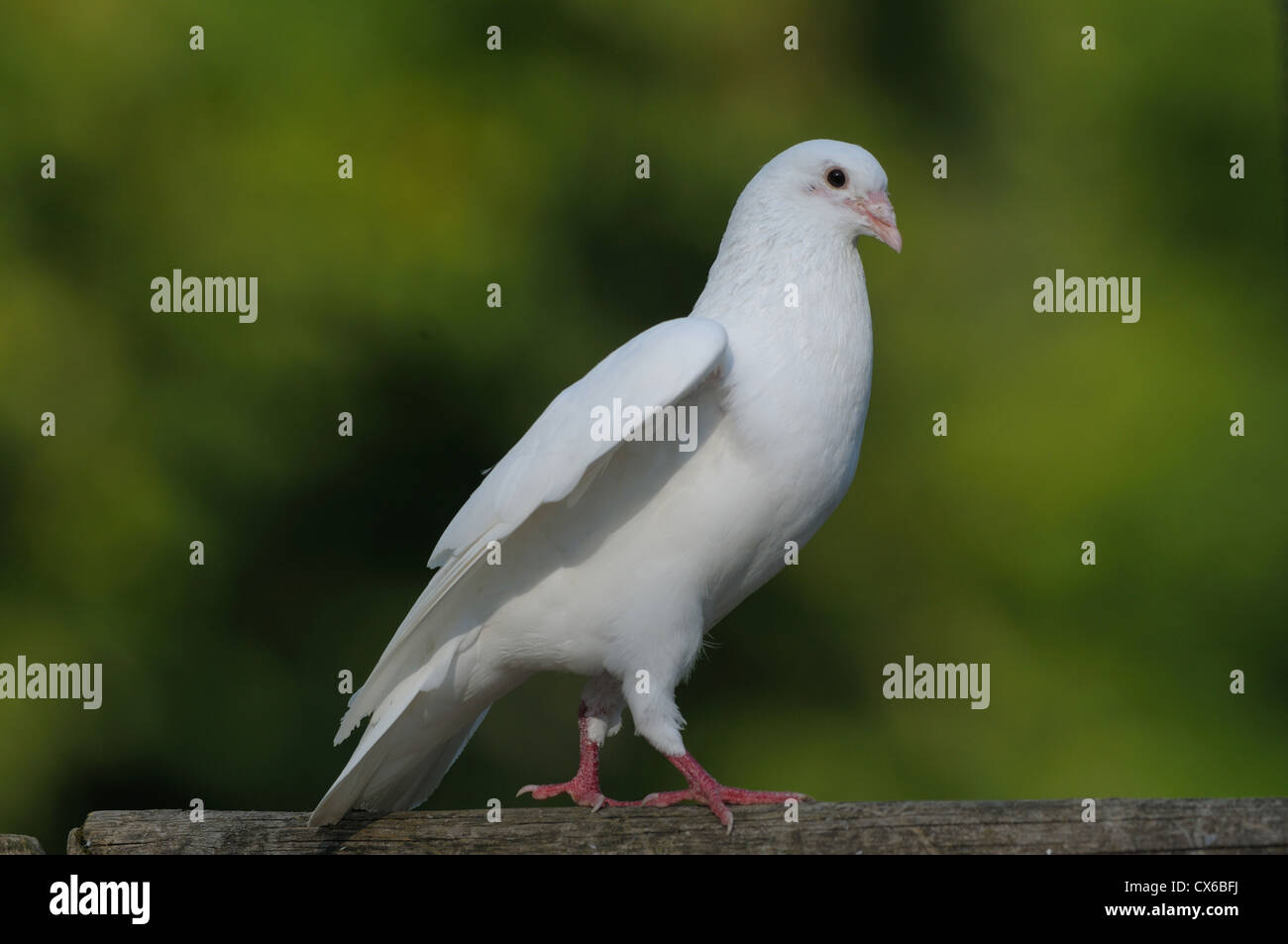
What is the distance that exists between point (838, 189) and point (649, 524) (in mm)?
989

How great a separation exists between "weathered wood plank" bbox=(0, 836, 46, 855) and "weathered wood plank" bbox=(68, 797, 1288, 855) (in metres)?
0.12

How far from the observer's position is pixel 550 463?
3078 mm

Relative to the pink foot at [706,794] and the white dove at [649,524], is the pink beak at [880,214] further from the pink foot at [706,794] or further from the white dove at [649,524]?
the pink foot at [706,794]

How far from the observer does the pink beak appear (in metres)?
3.49

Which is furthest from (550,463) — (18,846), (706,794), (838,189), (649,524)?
(18,846)

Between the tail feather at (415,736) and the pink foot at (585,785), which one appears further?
the pink foot at (585,785)

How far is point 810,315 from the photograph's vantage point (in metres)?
3.32

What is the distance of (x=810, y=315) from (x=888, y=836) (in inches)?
47.5

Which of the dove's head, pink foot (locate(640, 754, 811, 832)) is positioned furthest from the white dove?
the dove's head

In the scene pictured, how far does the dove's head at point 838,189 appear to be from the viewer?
3.49 metres

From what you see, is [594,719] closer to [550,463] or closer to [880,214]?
[550,463]

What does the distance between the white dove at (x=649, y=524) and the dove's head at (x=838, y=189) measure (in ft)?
0.38

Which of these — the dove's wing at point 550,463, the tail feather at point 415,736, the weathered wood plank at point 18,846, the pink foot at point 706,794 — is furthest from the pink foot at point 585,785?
the weathered wood plank at point 18,846

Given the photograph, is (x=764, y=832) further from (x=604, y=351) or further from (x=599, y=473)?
(x=604, y=351)
